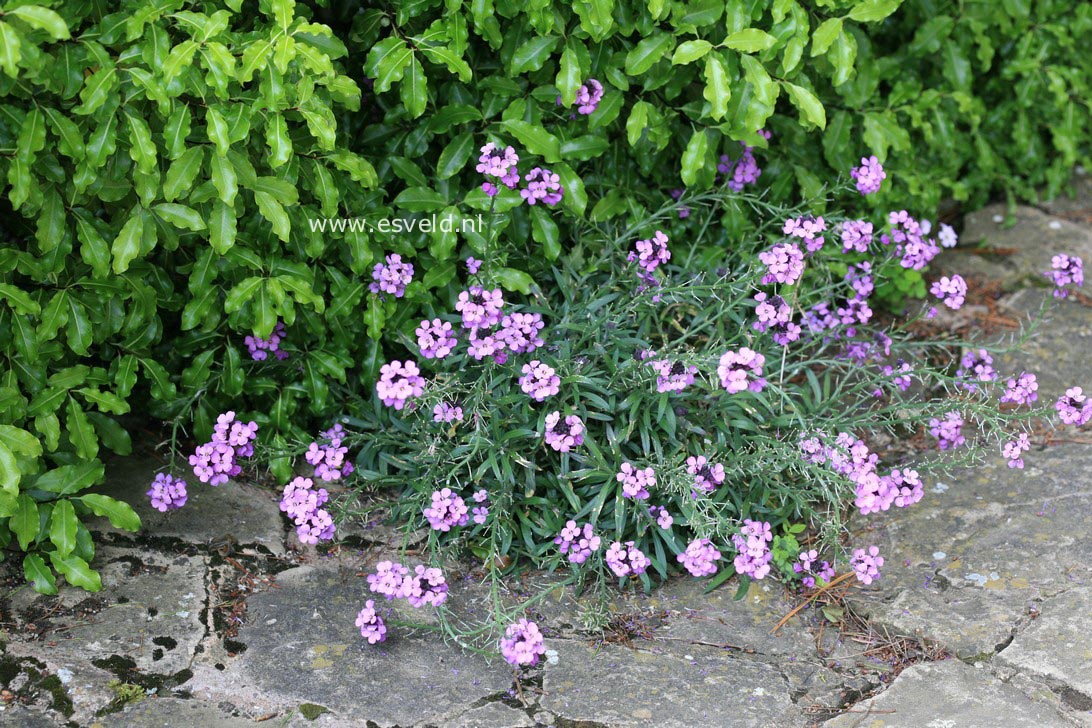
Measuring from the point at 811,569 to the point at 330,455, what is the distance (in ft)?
4.26

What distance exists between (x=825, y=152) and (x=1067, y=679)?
179cm

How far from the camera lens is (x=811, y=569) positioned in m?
2.77

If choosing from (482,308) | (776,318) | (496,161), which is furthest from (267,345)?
(776,318)

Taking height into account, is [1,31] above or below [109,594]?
above

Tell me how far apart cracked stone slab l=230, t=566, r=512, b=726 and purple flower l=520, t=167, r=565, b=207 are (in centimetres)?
117

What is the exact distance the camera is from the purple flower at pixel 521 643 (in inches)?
90.5

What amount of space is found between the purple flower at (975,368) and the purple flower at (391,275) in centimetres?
157

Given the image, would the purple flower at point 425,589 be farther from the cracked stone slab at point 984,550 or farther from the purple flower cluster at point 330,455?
the cracked stone slab at point 984,550

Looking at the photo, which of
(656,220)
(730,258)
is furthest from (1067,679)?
(656,220)

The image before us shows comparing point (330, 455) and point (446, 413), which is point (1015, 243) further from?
point (330, 455)

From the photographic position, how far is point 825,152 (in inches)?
136

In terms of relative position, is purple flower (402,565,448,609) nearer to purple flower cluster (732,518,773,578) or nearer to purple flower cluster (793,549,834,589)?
purple flower cluster (732,518,773,578)

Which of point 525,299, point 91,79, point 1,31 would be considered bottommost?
point 525,299

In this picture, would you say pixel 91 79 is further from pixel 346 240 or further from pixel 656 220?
pixel 656 220
